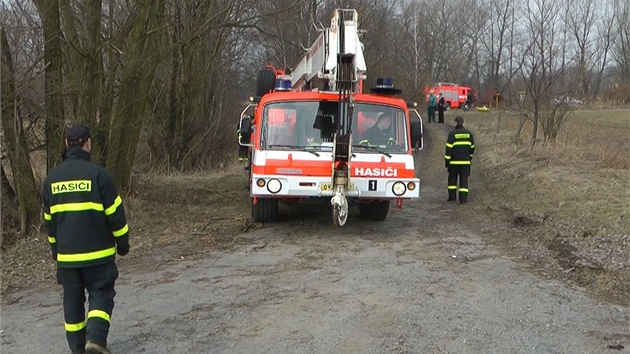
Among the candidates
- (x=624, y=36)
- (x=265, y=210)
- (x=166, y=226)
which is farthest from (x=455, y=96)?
(x=166, y=226)

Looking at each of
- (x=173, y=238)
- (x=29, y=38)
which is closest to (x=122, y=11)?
(x=29, y=38)

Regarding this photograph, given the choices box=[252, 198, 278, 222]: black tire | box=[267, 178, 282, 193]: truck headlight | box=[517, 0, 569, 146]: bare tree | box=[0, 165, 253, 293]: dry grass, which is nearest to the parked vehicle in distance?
box=[517, 0, 569, 146]: bare tree

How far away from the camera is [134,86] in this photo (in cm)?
1055

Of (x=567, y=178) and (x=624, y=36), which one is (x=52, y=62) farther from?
(x=624, y=36)

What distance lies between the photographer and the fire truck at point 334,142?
838cm

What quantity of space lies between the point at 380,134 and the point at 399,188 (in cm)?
96

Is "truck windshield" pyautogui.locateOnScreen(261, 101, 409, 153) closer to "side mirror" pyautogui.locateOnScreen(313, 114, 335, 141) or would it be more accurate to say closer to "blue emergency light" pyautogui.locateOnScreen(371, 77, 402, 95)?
"side mirror" pyautogui.locateOnScreen(313, 114, 335, 141)

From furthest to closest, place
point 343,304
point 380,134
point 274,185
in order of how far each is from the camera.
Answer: point 380,134 → point 274,185 → point 343,304

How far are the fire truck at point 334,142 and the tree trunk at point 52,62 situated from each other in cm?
270

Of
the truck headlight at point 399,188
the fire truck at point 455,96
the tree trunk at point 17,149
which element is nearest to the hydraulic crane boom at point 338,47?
the truck headlight at point 399,188

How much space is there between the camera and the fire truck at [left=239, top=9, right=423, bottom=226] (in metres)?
8.38

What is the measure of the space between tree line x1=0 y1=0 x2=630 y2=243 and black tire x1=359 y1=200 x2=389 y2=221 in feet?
9.03

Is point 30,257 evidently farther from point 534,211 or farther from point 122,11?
point 534,211

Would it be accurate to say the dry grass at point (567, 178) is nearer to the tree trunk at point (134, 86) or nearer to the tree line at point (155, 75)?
the tree line at point (155, 75)
